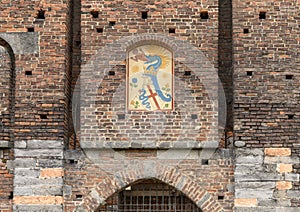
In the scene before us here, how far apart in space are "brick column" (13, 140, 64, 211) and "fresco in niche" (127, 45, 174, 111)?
1495 millimetres

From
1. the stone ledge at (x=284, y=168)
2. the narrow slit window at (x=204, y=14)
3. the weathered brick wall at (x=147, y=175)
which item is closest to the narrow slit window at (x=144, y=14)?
the narrow slit window at (x=204, y=14)

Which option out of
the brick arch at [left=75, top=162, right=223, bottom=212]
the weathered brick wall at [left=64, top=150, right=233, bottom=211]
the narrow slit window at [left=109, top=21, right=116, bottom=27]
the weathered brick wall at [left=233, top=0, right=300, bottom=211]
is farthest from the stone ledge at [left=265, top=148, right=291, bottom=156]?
the narrow slit window at [left=109, top=21, right=116, bottom=27]

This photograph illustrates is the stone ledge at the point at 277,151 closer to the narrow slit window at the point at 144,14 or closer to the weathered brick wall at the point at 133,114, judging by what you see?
the weathered brick wall at the point at 133,114

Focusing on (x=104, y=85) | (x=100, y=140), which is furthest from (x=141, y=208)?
(x=104, y=85)

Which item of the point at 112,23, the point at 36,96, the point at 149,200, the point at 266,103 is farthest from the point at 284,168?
the point at 36,96

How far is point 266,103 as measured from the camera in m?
11.0

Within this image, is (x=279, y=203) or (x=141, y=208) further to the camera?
(x=141, y=208)

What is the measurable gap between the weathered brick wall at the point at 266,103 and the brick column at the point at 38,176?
290 centimetres

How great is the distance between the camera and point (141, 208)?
11594 mm

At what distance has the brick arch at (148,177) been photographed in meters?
10.9

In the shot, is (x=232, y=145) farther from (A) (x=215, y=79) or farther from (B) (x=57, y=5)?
(B) (x=57, y=5)

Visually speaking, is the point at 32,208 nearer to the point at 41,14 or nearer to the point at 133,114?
the point at 133,114

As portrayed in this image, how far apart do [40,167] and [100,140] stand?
42.0 inches

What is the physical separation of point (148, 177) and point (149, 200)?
745 millimetres
